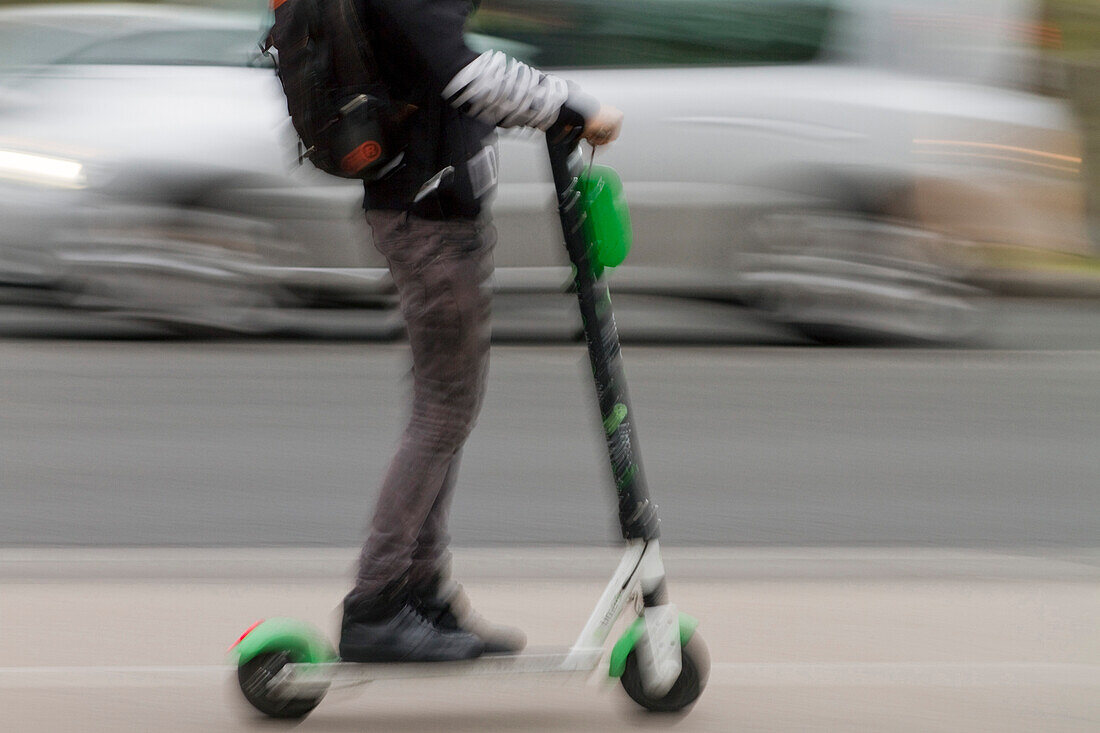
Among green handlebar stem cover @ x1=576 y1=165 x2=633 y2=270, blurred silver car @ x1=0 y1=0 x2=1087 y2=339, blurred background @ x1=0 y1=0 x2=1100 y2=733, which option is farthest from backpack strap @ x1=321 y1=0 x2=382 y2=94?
Answer: blurred silver car @ x1=0 y1=0 x2=1087 y2=339

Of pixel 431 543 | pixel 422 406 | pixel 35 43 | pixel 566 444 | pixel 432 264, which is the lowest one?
pixel 566 444

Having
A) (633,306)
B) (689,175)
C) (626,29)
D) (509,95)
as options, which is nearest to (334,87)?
(509,95)

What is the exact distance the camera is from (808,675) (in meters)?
4.00

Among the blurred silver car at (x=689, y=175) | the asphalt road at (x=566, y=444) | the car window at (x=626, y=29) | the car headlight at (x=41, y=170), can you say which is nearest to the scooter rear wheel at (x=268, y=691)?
the asphalt road at (x=566, y=444)

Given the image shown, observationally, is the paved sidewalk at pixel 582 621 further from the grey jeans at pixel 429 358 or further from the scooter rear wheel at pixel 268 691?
the grey jeans at pixel 429 358

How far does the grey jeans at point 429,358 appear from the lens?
3439mm

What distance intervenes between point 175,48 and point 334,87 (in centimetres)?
607

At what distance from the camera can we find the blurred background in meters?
5.79

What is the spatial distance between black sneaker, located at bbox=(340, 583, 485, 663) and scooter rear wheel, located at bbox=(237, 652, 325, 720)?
0.12 meters

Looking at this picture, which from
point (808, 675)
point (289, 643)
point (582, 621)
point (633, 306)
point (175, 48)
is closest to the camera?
point (289, 643)

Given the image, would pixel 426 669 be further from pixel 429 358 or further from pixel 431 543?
pixel 429 358

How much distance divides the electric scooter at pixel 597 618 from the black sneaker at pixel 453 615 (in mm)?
101

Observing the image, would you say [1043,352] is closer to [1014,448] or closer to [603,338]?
[1014,448]

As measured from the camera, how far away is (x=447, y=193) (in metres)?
3.41
